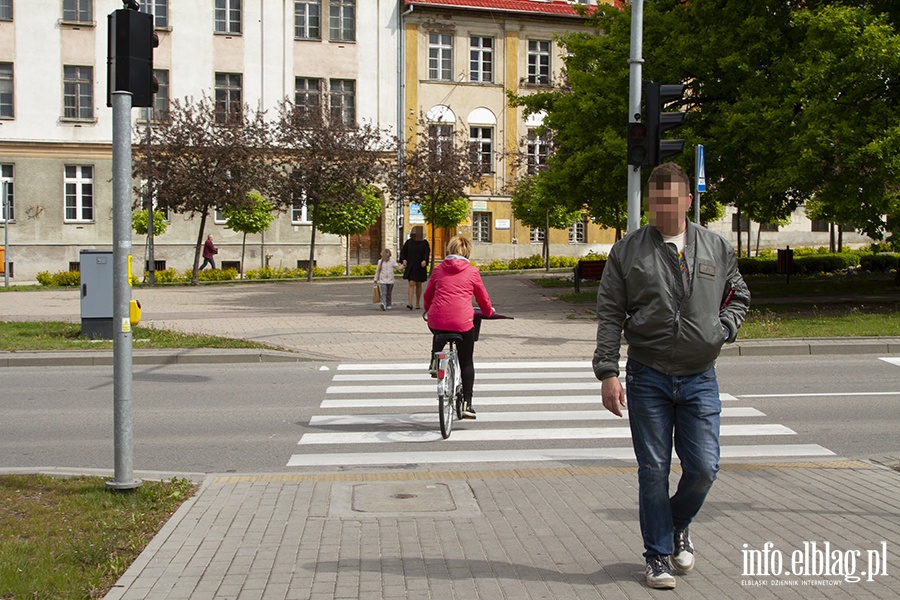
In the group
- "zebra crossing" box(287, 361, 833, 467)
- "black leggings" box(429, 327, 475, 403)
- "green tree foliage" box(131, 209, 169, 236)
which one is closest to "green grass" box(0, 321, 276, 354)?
"zebra crossing" box(287, 361, 833, 467)

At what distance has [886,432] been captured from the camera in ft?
32.2

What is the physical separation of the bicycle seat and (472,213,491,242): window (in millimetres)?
39243

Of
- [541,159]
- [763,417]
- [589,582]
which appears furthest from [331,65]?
[589,582]

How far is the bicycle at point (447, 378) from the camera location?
9.35 m

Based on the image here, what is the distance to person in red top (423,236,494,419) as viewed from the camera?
9.80m

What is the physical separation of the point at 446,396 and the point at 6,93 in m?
38.7

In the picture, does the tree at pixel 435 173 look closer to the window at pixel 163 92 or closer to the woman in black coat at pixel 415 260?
the window at pixel 163 92

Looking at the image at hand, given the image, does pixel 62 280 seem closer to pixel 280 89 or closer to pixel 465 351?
pixel 280 89

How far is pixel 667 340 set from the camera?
15.8ft

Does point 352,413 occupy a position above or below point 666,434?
below

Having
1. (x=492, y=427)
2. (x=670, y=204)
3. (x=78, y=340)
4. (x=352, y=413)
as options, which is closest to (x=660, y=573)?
(x=670, y=204)

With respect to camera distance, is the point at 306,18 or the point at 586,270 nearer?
the point at 586,270

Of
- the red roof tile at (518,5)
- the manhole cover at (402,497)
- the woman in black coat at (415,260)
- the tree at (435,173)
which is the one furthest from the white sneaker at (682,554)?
the red roof tile at (518,5)

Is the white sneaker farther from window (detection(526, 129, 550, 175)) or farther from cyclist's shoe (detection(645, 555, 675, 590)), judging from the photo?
window (detection(526, 129, 550, 175))
